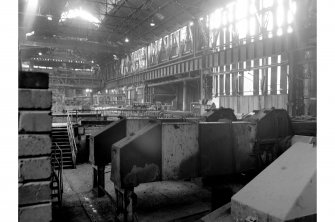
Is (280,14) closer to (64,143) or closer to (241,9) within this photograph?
(241,9)

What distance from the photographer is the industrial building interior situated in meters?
2.36

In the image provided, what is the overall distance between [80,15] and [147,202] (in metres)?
20.9

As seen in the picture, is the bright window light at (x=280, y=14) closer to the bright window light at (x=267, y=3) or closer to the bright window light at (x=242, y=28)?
the bright window light at (x=267, y=3)

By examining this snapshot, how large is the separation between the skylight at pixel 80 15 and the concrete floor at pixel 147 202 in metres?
18.1

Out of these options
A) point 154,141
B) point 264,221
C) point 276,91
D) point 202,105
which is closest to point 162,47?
point 202,105

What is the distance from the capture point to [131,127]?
19.7ft

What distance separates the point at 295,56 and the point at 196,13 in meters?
10.4

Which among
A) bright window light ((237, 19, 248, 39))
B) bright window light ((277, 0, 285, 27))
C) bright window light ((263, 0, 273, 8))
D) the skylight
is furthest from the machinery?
the skylight

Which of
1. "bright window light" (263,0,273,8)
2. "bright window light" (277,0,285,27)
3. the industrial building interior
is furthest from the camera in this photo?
"bright window light" (263,0,273,8)

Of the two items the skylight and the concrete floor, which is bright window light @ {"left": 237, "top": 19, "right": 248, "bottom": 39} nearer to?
the concrete floor

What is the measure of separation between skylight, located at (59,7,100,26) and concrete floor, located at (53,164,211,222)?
18.1 metres

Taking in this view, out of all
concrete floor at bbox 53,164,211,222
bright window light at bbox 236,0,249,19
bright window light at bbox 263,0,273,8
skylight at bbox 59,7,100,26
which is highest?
skylight at bbox 59,7,100,26

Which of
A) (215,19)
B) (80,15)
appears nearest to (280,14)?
(215,19)
